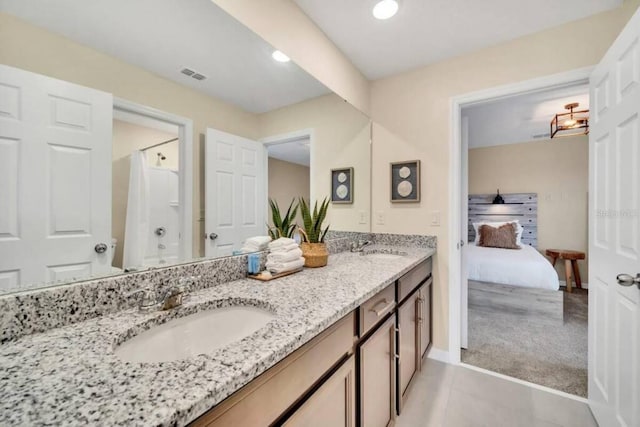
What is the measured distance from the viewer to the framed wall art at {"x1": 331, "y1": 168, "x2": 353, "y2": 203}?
6.50ft

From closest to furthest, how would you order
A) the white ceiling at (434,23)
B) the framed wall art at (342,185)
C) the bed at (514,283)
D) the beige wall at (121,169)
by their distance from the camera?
the beige wall at (121,169) → the white ceiling at (434,23) → the framed wall art at (342,185) → the bed at (514,283)

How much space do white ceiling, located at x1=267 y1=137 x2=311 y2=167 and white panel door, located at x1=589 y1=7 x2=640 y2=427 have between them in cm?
153

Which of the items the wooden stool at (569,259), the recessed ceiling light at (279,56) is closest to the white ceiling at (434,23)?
the recessed ceiling light at (279,56)

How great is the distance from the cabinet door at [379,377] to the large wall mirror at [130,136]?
2.54 feet

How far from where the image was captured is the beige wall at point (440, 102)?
1613 mm

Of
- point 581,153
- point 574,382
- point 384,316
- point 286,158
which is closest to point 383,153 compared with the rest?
point 286,158

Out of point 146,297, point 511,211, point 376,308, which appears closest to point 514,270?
point 511,211

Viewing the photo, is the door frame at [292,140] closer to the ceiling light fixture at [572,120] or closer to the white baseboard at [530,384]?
the white baseboard at [530,384]

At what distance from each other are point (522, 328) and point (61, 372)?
10.8 ft

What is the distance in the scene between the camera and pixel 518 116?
3.34 m

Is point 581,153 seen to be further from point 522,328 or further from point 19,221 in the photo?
point 19,221

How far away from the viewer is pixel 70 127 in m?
0.74

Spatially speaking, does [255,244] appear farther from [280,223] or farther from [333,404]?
[333,404]

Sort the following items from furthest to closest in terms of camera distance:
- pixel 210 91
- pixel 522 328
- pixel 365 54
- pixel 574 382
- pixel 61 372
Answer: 1. pixel 522 328
2. pixel 365 54
3. pixel 574 382
4. pixel 210 91
5. pixel 61 372
